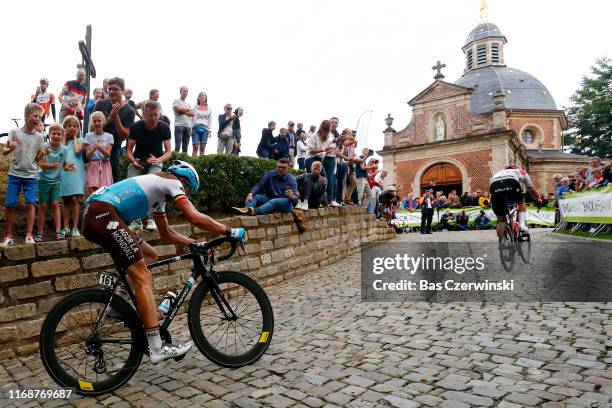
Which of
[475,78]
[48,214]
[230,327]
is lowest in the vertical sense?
[230,327]

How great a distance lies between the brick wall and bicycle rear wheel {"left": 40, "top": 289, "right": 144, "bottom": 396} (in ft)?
4.84

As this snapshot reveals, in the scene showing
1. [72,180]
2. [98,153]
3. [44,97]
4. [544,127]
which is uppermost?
[544,127]

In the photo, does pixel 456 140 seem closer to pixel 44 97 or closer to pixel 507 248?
pixel 507 248

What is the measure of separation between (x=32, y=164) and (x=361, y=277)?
543 centimetres

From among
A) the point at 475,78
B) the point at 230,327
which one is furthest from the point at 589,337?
the point at 475,78

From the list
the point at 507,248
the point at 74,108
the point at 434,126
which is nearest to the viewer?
the point at 507,248

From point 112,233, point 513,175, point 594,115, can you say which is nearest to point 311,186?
point 513,175

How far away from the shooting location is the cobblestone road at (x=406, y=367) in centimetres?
300

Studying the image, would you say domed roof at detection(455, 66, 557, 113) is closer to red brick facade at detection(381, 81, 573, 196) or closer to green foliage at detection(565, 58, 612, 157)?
red brick facade at detection(381, 81, 573, 196)

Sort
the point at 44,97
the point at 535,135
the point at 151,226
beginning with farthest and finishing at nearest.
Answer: the point at 535,135 → the point at 44,97 → the point at 151,226

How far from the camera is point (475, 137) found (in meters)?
32.2

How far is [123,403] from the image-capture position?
314 centimetres

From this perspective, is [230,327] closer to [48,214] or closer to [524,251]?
[48,214]

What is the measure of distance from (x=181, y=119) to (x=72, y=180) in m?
3.86
